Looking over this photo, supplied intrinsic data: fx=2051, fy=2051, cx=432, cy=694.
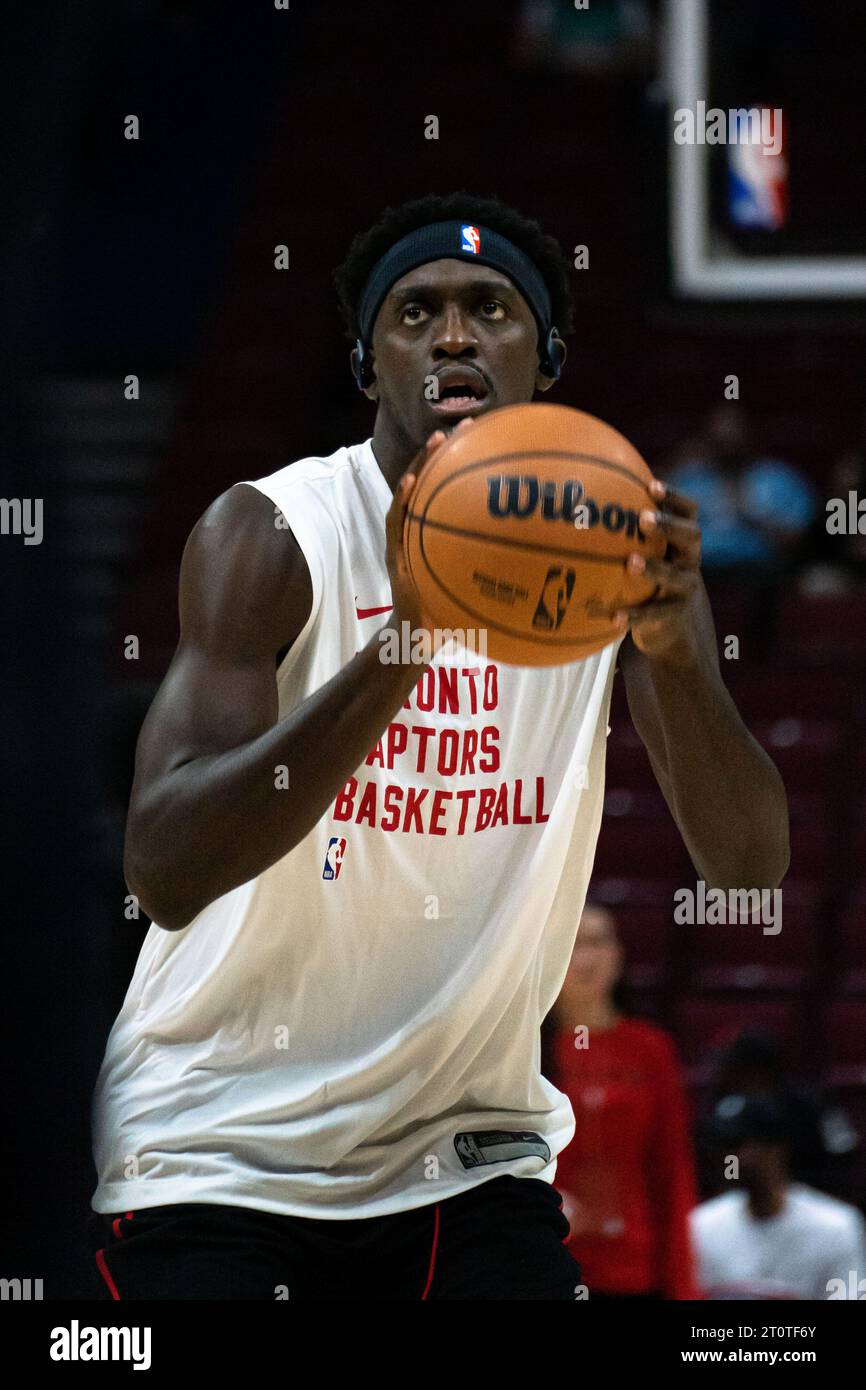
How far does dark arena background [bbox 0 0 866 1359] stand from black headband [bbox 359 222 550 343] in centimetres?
79

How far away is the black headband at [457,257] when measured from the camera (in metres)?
3.14

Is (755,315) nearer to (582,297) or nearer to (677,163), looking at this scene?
(677,163)

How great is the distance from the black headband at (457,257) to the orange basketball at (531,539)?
56 centimetres

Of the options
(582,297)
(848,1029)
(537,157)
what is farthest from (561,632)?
(537,157)

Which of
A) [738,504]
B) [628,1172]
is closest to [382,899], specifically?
[628,1172]

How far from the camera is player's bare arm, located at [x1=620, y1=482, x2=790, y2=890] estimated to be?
2.83 metres

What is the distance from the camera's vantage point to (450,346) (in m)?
3.01

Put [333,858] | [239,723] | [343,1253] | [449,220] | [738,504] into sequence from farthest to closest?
[738,504] < [449,220] < [333,858] < [343,1253] < [239,723]

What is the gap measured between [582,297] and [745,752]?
937cm

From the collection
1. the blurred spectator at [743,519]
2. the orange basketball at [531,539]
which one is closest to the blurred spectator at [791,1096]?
the orange basketball at [531,539]

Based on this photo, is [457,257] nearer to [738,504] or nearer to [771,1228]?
[771,1228]

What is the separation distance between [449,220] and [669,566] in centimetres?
87

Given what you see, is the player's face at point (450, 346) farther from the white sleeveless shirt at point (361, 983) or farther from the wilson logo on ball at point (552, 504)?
the wilson logo on ball at point (552, 504)

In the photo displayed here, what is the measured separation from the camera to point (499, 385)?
304 cm
